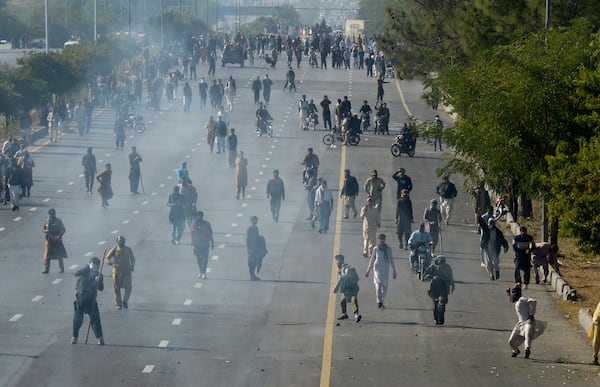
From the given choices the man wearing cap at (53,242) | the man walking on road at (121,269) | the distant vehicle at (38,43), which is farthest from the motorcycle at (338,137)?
the distant vehicle at (38,43)

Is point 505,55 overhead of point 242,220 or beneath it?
overhead

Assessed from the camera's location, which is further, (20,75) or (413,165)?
(20,75)

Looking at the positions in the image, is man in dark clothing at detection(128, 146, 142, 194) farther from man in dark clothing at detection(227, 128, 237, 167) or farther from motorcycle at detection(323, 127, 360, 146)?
motorcycle at detection(323, 127, 360, 146)

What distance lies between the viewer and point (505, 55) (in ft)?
110

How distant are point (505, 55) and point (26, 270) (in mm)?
12505

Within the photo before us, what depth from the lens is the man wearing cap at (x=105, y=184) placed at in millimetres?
37344

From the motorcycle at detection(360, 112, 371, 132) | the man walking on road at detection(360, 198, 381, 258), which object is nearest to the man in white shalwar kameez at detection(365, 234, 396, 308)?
the man walking on road at detection(360, 198, 381, 258)

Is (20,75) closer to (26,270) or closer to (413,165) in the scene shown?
(413,165)

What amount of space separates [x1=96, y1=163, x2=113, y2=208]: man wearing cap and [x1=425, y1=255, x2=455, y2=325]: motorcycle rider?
15.0 m

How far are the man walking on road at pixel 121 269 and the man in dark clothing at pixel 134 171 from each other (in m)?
14.2

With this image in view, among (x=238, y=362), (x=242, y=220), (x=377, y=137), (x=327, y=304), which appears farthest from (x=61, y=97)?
(x=238, y=362)

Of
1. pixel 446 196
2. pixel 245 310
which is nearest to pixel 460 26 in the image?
pixel 446 196

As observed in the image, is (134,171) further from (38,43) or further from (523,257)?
(38,43)

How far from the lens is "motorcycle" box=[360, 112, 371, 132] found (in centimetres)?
5566
